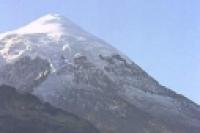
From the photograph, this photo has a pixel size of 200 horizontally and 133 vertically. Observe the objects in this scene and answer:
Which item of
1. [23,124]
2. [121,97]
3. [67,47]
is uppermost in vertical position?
[67,47]

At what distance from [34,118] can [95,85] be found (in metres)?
12.6

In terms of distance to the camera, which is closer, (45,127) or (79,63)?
(45,127)

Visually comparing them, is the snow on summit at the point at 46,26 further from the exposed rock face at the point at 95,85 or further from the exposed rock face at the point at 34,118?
the exposed rock face at the point at 34,118

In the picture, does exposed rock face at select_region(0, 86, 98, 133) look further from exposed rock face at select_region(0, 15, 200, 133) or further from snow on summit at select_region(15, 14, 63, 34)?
snow on summit at select_region(15, 14, 63, 34)

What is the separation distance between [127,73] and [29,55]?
17766 mm

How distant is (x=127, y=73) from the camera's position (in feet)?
352

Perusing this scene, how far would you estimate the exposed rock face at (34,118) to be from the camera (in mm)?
93188

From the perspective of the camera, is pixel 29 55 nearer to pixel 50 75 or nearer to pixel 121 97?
pixel 50 75

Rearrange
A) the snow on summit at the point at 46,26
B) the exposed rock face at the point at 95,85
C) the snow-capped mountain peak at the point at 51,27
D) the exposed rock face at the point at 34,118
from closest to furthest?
1. the exposed rock face at the point at 34,118
2. the exposed rock face at the point at 95,85
3. the snow-capped mountain peak at the point at 51,27
4. the snow on summit at the point at 46,26

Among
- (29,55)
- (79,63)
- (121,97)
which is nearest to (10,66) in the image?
(29,55)

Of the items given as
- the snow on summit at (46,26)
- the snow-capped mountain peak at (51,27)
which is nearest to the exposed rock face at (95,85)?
the snow-capped mountain peak at (51,27)

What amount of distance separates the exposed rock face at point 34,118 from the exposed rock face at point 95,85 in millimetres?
1232

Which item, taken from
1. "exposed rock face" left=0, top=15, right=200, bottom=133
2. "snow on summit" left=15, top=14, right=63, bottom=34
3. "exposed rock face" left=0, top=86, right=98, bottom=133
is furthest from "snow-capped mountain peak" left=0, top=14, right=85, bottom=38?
"exposed rock face" left=0, top=86, right=98, bottom=133

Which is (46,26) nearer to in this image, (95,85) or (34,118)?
(95,85)
